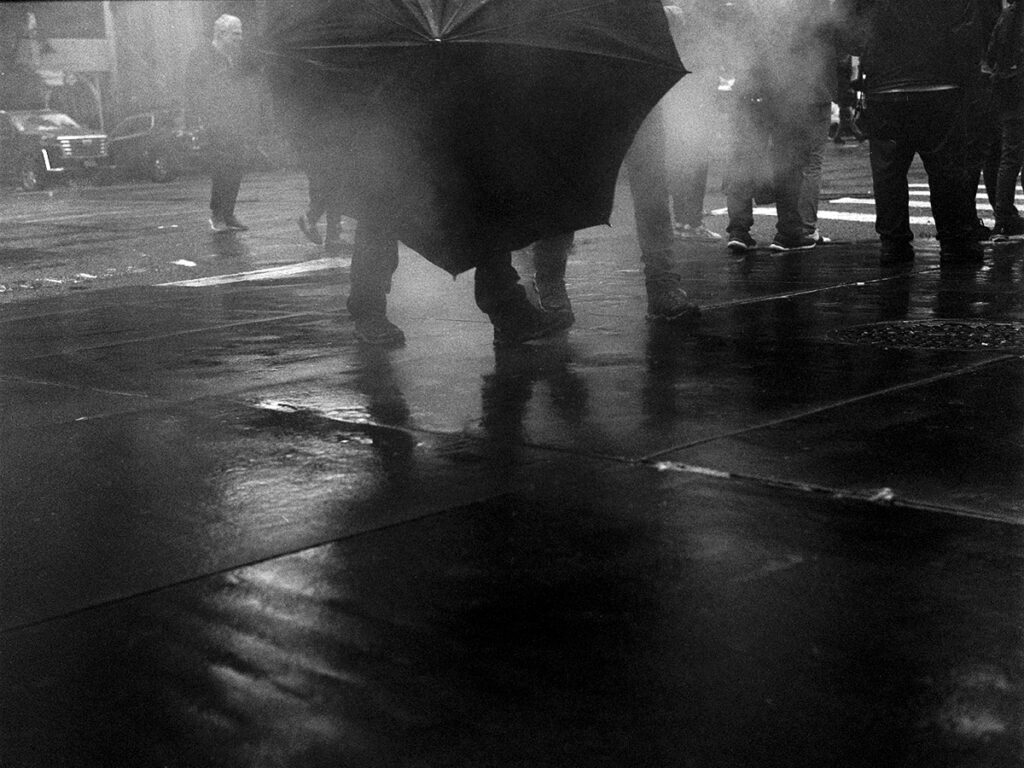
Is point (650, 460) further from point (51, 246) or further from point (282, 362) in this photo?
point (51, 246)

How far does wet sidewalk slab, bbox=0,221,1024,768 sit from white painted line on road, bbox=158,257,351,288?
3134 mm

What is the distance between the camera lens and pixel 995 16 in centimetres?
878

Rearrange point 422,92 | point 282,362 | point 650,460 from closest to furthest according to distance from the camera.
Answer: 1. point 650,460
2. point 422,92
3. point 282,362

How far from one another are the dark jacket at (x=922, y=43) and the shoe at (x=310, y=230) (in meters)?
4.67

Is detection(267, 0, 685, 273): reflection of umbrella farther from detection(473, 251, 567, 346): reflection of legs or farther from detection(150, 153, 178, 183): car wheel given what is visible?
detection(150, 153, 178, 183): car wheel

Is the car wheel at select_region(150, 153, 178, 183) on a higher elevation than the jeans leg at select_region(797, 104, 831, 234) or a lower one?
higher

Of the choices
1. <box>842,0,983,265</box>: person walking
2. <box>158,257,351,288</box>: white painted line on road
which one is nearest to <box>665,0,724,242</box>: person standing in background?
<box>842,0,983,265</box>: person walking

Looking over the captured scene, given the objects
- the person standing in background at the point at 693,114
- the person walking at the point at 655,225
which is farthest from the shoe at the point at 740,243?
the person walking at the point at 655,225

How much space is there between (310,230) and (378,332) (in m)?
5.43

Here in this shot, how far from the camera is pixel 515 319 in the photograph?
6.10 meters

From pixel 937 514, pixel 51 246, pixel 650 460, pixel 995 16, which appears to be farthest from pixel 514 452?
pixel 51 246

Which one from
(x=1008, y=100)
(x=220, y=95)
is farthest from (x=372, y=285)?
(x=220, y=95)

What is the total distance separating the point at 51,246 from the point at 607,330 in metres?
7.68

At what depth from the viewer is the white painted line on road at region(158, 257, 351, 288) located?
9305mm
